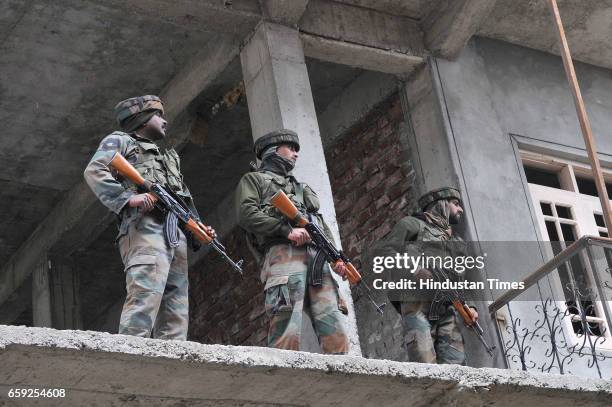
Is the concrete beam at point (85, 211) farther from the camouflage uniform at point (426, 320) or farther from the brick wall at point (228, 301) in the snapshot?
the camouflage uniform at point (426, 320)

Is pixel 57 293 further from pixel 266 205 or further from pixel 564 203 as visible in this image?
pixel 266 205

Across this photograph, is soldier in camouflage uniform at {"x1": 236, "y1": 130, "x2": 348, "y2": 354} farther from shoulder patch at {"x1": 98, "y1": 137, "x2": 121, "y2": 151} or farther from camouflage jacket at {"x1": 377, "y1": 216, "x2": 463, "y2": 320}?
shoulder patch at {"x1": 98, "y1": 137, "x2": 121, "y2": 151}

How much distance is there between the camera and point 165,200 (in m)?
7.76

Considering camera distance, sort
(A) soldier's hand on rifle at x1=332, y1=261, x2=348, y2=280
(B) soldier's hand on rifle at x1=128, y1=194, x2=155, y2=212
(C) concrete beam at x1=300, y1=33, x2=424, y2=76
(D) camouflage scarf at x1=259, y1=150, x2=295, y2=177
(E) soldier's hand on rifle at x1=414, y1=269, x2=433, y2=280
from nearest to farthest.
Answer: (B) soldier's hand on rifle at x1=128, y1=194, x2=155, y2=212
(A) soldier's hand on rifle at x1=332, y1=261, x2=348, y2=280
(D) camouflage scarf at x1=259, y1=150, x2=295, y2=177
(E) soldier's hand on rifle at x1=414, y1=269, x2=433, y2=280
(C) concrete beam at x1=300, y1=33, x2=424, y2=76

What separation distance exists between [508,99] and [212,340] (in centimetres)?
437

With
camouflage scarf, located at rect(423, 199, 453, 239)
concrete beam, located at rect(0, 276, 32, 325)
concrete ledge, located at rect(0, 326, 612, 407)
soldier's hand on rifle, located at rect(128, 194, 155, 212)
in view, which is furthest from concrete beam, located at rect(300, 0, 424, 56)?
concrete beam, located at rect(0, 276, 32, 325)

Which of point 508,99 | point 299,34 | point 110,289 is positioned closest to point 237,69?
point 299,34

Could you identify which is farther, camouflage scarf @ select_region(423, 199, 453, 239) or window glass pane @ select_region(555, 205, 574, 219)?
window glass pane @ select_region(555, 205, 574, 219)

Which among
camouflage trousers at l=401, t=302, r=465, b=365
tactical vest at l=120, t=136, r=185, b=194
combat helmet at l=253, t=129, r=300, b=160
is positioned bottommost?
camouflage trousers at l=401, t=302, r=465, b=365

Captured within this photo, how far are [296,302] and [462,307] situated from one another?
6.12 feet

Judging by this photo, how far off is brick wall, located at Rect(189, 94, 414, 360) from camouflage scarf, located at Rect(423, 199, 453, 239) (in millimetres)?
976

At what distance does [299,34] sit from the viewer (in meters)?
10.6

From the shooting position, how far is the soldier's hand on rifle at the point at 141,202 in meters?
7.58

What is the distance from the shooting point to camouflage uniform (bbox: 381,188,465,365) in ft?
29.4
